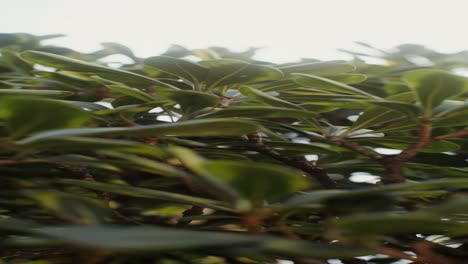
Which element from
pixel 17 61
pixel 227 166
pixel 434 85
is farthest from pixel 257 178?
pixel 17 61

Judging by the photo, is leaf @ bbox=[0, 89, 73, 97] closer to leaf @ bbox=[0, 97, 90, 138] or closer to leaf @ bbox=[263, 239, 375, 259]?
leaf @ bbox=[0, 97, 90, 138]

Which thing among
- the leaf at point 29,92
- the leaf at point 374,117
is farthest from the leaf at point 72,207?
the leaf at point 374,117

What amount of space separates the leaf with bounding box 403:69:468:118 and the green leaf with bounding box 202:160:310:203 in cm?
24

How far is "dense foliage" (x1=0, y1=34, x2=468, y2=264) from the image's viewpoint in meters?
0.33

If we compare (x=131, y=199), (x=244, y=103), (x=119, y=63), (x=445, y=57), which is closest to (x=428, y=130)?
(x=244, y=103)

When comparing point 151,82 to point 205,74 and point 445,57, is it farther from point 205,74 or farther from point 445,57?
point 445,57

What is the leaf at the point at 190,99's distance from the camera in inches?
22.4

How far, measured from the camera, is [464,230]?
41 centimetres

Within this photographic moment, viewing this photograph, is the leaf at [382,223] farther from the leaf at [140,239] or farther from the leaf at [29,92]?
the leaf at [29,92]

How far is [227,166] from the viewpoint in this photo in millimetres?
308

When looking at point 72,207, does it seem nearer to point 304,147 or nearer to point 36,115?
point 36,115

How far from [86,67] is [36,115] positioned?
19cm

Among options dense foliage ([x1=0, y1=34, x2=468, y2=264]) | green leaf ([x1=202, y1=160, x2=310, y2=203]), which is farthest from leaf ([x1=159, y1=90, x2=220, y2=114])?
green leaf ([x1=202, y1=160, x2=310, y2=203])

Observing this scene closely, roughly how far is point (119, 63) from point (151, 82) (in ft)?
1.28
